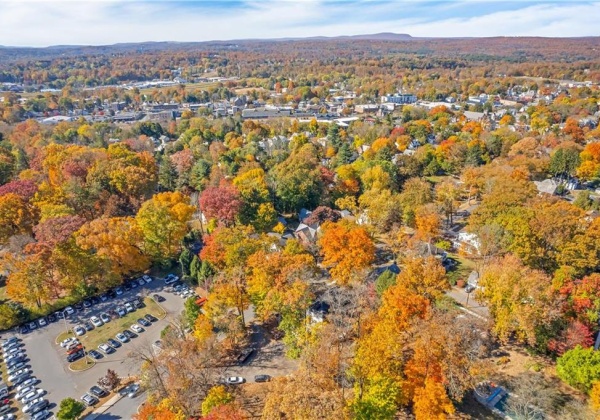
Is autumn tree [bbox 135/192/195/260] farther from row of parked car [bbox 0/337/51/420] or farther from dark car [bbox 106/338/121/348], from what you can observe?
row of parked car [bbox 0/337/51/420]

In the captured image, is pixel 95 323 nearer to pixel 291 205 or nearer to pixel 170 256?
pixel 170 256

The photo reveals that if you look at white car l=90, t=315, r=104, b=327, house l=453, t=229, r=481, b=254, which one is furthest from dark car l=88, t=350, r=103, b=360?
house l=453, t=229, r=481, b=254

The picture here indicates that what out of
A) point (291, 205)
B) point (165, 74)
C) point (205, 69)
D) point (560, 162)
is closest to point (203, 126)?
point (291, 205)

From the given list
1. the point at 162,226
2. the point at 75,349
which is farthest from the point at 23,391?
the point at 162,226

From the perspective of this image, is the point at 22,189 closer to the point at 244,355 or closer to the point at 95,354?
the point at 95,354

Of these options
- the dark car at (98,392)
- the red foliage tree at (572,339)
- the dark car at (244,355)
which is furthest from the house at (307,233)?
the red foliage tree at (572,339)

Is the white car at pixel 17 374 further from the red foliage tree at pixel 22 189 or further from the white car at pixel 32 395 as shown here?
the red foliage tree at pixel 22 189
